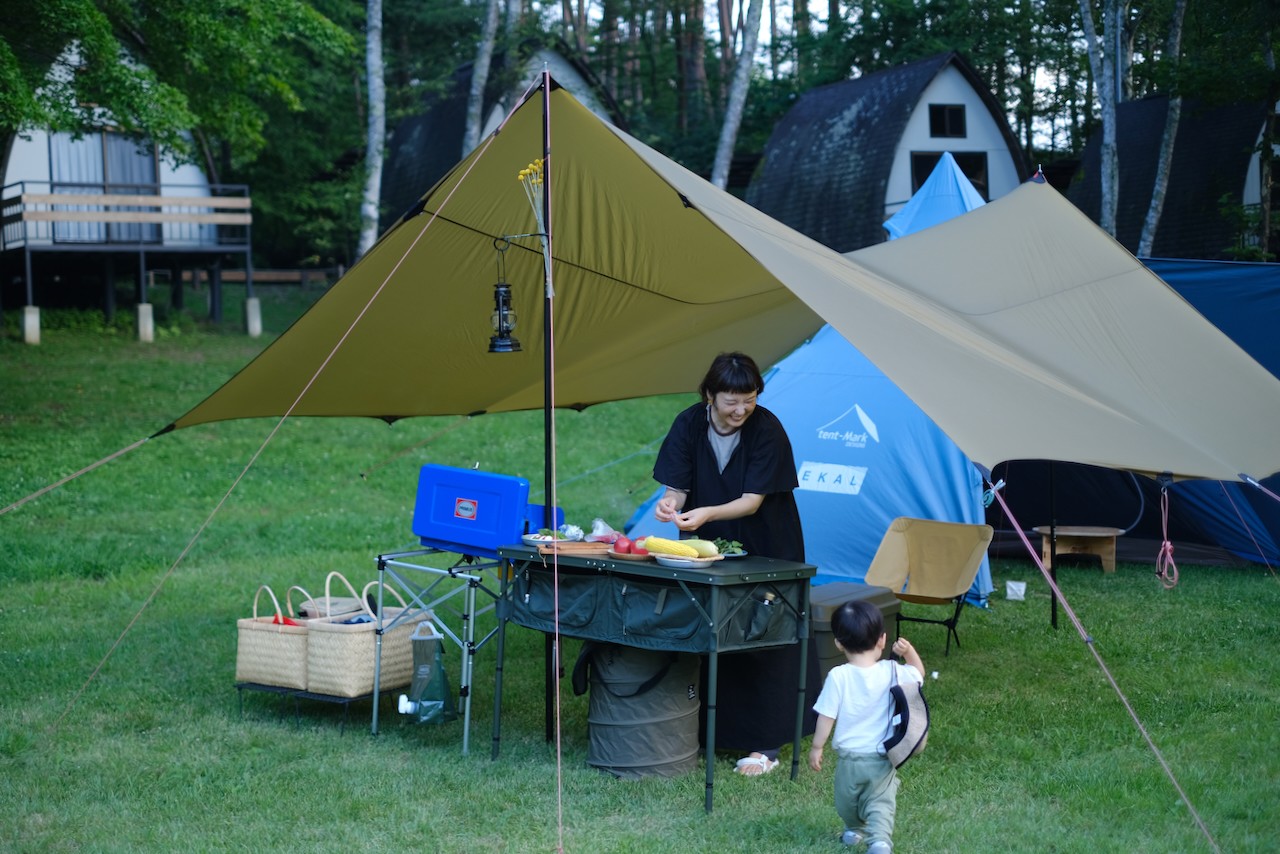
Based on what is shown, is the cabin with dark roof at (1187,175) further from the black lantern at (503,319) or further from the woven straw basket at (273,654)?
the woven straw basket at (273,654)

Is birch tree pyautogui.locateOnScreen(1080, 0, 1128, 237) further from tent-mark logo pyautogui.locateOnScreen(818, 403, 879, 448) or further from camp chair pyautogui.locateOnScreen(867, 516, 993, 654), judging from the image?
camp chair pyautogui.locateOnScreen(867, 516, 993, 654)

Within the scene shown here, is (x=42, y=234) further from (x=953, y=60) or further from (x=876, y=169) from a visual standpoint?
(x=953, y=60)

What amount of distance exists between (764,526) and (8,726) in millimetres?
3076

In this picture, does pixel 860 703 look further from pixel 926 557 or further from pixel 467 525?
pixel 926 557

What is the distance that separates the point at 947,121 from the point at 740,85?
5417mm

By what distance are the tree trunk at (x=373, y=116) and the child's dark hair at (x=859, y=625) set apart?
12.1 meters

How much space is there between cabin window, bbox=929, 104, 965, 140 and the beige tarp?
A: 46.6 feet

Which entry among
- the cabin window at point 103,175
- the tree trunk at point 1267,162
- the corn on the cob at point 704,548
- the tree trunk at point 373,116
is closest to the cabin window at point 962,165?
the tree trunk at point 1267,162

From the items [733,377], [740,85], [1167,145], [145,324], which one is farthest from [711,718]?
[145,324]

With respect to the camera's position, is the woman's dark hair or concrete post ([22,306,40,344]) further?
concrete post ([22,306,40,344])

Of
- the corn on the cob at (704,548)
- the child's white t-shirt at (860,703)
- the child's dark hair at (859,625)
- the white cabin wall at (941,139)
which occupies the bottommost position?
the child's white t-shirt at (860,703)

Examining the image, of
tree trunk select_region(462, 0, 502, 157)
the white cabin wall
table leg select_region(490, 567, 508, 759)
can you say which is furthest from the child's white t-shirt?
the white cabin wall

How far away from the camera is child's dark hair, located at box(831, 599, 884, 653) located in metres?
3.73

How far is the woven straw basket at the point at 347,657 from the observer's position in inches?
199
